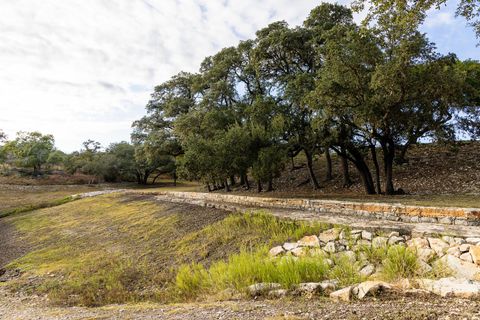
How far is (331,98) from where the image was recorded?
45.1 feet

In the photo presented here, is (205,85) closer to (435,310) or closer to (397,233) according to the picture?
(397,233)

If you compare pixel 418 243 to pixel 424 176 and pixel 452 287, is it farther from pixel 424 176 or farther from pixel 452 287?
pixel 424 176

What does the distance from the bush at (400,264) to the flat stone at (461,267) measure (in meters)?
0.47

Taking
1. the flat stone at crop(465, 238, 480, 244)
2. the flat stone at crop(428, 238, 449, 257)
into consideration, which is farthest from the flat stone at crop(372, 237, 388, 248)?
the flat stone at crop(465, 238, 480, 244)

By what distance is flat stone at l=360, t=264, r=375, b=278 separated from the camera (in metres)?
5.29

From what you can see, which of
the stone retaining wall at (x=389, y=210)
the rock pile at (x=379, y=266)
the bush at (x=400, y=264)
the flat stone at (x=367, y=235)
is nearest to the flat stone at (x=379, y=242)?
the rock pile at (x=379, y=266)

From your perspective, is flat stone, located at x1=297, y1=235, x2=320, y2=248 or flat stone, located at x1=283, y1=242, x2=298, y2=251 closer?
flat stone, located at x1=297, y1=235, x2=320, y2=248

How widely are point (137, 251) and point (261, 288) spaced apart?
617 cm

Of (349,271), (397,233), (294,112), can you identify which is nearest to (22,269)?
(349,271)

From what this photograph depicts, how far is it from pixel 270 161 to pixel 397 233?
34.8ft

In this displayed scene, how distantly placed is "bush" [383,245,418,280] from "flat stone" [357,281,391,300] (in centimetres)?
62

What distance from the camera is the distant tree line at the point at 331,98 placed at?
12.9 metres

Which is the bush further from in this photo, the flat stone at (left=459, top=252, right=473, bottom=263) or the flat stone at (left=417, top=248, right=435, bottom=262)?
the flat stone at (left=459, top=252, right=473, bottom=263)

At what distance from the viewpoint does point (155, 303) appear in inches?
232
